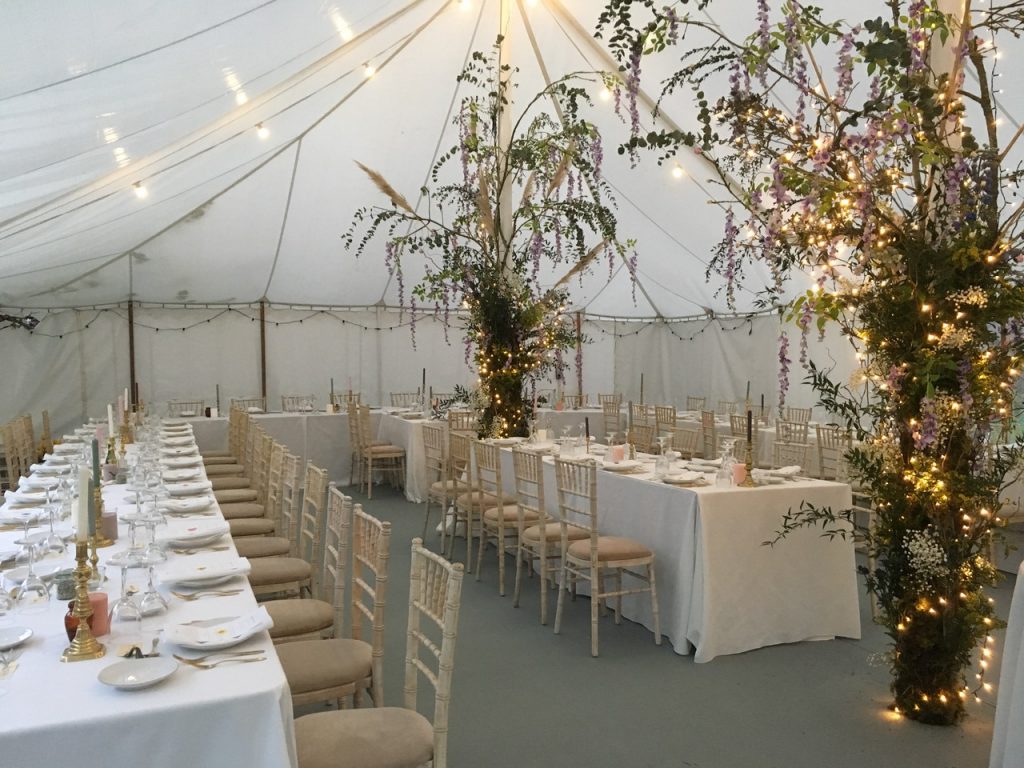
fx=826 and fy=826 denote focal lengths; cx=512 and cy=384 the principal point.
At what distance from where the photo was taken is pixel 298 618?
3.59 meters

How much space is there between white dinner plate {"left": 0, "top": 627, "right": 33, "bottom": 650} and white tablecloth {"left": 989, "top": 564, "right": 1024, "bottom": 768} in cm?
300

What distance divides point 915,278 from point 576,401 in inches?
403

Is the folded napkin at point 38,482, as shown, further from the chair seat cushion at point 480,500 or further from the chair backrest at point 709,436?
the chair backrest at point 709,436

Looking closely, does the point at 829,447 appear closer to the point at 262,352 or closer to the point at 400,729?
the point at 400,729

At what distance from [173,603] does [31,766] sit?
90 cm

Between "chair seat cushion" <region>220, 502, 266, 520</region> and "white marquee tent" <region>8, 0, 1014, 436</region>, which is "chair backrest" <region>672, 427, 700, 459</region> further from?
"chair seat cushion" <region>220, 502, 266, 520</region>

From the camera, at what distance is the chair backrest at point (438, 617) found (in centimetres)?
240

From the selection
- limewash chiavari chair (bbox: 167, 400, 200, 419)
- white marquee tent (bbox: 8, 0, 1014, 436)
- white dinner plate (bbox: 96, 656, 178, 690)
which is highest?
white marquee tent (bbox: 8, 0, 1014, 436)

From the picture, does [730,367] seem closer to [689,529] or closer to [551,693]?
[689,529]

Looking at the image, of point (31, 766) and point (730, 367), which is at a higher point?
point (730, 367)

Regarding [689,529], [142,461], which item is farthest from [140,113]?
[689,529]

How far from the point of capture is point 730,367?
1413 cm

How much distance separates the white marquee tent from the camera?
4680 mm

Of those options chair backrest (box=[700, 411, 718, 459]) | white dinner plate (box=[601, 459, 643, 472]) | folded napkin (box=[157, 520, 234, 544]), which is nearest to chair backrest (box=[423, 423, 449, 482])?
white dinner plate (box=[601, 459, 643, 472])
